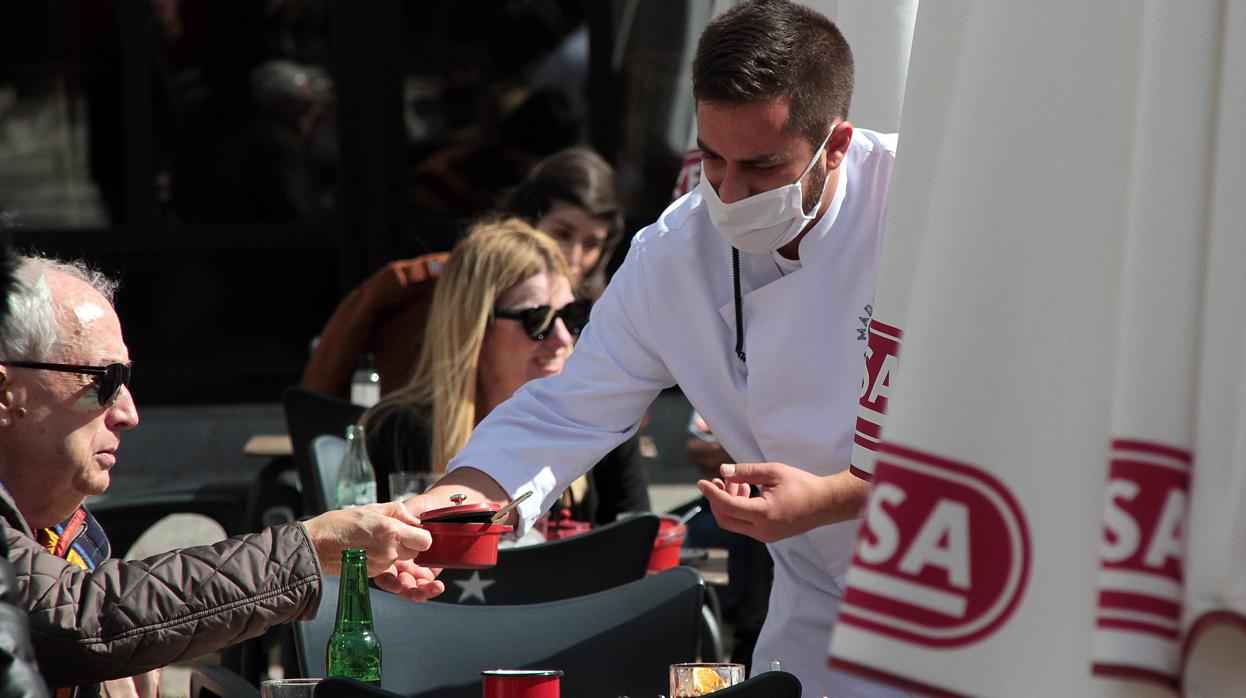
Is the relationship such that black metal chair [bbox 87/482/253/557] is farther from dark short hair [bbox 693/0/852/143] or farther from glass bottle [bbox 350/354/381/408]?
dark short hair [bbox 693/0/852/143]

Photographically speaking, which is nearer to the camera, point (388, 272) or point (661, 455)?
point (388, 272)

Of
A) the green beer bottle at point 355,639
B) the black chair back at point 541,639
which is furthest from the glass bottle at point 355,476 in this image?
the green beer bottle at point 355,639

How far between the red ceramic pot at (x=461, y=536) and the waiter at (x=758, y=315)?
0.08 m

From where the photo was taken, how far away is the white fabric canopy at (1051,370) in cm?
113

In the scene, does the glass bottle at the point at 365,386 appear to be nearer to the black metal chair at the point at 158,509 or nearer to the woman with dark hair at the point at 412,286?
the woman with dark hair at the point at 412,286

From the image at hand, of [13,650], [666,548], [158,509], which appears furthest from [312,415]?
[13,650]

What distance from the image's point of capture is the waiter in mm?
2580

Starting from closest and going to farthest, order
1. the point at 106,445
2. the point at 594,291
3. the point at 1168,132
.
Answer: the point at 1168,132 → the point at 106,445 → the point at 594,291

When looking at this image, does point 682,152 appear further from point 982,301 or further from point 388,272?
point 982,301

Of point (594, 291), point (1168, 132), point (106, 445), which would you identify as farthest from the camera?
point (594, 291)

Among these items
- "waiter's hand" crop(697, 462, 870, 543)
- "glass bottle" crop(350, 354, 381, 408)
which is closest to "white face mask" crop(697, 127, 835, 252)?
"waiter's hand" crop(697, 462, 870, 543)

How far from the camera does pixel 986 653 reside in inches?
46.5

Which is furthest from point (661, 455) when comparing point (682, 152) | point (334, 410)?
point (334, 410)

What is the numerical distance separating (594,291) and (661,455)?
2.94 meters
